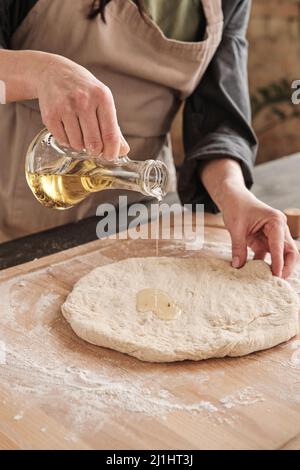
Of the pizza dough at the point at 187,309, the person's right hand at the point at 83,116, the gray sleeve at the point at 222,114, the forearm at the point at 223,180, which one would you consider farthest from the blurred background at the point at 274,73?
the person's right hand at the point at 83,116

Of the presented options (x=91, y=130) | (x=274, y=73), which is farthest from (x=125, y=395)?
(x=274, y=73)

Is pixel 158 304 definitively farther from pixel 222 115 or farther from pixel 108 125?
pixel 222 115

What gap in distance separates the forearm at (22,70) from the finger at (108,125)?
0.16 metres

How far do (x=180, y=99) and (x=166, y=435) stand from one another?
0.97m

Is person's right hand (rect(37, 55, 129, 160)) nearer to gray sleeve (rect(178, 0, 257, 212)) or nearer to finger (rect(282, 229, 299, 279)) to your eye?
finger (rect(282, 229, 299, 279))

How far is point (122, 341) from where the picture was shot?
104 cm

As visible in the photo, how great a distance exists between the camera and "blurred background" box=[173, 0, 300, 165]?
3.70m

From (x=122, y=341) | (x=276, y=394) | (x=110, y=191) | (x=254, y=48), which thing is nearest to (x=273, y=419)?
(x=276, y=394)

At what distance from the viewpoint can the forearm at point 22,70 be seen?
1106 millimetres

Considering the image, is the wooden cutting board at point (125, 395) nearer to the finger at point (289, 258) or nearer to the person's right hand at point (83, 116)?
the finger at point (289, 258)

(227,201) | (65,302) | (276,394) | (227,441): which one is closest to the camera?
(227,441)

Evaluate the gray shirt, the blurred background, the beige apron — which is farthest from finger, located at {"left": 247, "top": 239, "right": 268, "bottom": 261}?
the blurred background

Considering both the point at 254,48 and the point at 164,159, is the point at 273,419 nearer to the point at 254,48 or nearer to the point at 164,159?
the point at 164,159

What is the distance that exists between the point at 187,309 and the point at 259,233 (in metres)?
0.29
